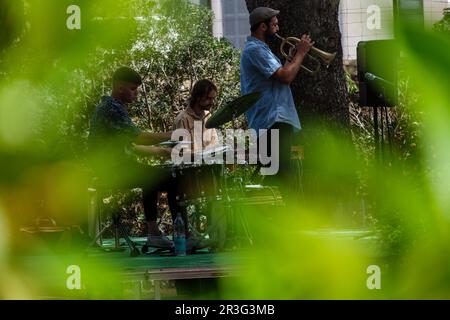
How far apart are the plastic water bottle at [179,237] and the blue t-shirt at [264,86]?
1.94 feet

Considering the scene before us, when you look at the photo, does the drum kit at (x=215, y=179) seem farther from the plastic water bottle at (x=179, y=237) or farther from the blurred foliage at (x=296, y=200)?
the blurred foliage at (x=296, y=200)

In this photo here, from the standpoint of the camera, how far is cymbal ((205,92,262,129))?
421 cm

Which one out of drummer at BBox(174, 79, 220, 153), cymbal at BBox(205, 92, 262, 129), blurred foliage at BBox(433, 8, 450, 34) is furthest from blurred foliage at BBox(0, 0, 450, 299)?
drummer at BBox(174, 79, 220, 153)

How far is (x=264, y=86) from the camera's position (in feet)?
16.0

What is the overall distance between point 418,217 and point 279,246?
7 centimetres

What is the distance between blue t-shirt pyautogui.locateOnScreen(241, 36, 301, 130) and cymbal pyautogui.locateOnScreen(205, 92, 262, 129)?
31 cm

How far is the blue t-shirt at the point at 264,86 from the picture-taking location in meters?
4.74

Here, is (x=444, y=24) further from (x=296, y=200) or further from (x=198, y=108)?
(x=198, y=108)

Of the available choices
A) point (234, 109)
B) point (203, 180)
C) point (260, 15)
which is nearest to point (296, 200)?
point (234, 109)

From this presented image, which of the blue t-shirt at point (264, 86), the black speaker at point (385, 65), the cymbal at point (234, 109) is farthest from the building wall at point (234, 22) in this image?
the black speaker at point (385, 65)

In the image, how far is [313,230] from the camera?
0.53 metres
